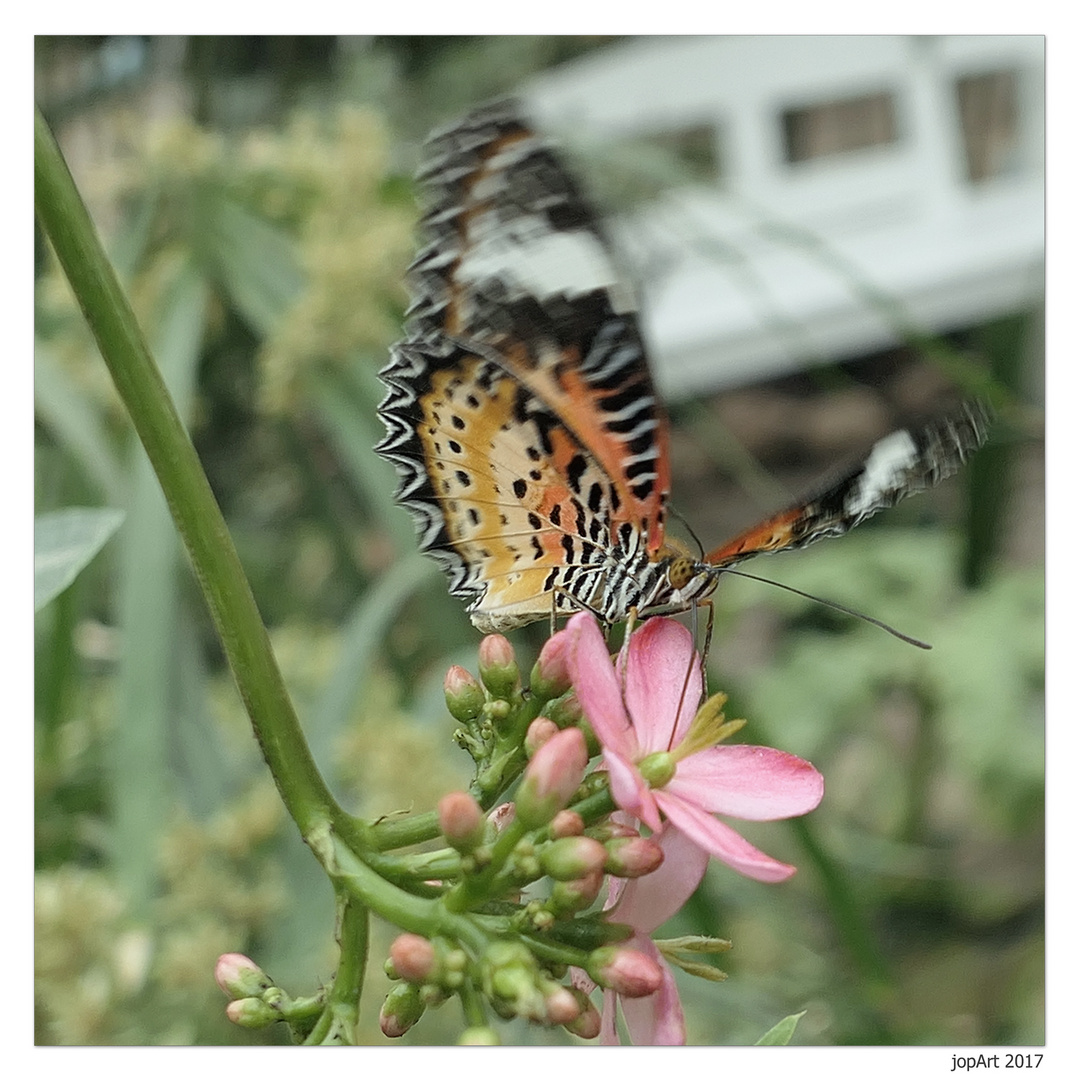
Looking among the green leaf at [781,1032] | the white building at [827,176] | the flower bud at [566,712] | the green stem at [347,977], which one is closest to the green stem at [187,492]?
the green stem at [347,977]

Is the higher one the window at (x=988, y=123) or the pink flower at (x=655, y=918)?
the window at (x=988, y=123)

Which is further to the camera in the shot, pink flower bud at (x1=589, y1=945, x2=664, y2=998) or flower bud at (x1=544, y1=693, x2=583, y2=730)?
flower bud at (x1=544, y1=693, x2=583, y2=730)

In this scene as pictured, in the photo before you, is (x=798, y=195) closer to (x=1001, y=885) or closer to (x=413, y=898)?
(x=1001, y=885)

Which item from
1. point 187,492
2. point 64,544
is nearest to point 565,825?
point 187,492

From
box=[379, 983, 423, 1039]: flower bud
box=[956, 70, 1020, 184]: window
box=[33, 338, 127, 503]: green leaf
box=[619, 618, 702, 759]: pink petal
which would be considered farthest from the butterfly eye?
box=[956, 70, 1020, 184]: window

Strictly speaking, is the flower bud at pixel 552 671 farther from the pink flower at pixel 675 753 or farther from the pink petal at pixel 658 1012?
the pink petal at pixel 658 1012

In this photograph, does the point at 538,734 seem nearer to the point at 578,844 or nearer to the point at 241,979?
the point at 578,844

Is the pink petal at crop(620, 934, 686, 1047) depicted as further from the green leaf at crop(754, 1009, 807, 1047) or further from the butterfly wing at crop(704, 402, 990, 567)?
the butterfly wing at crop(704, 402, 990, 567)
